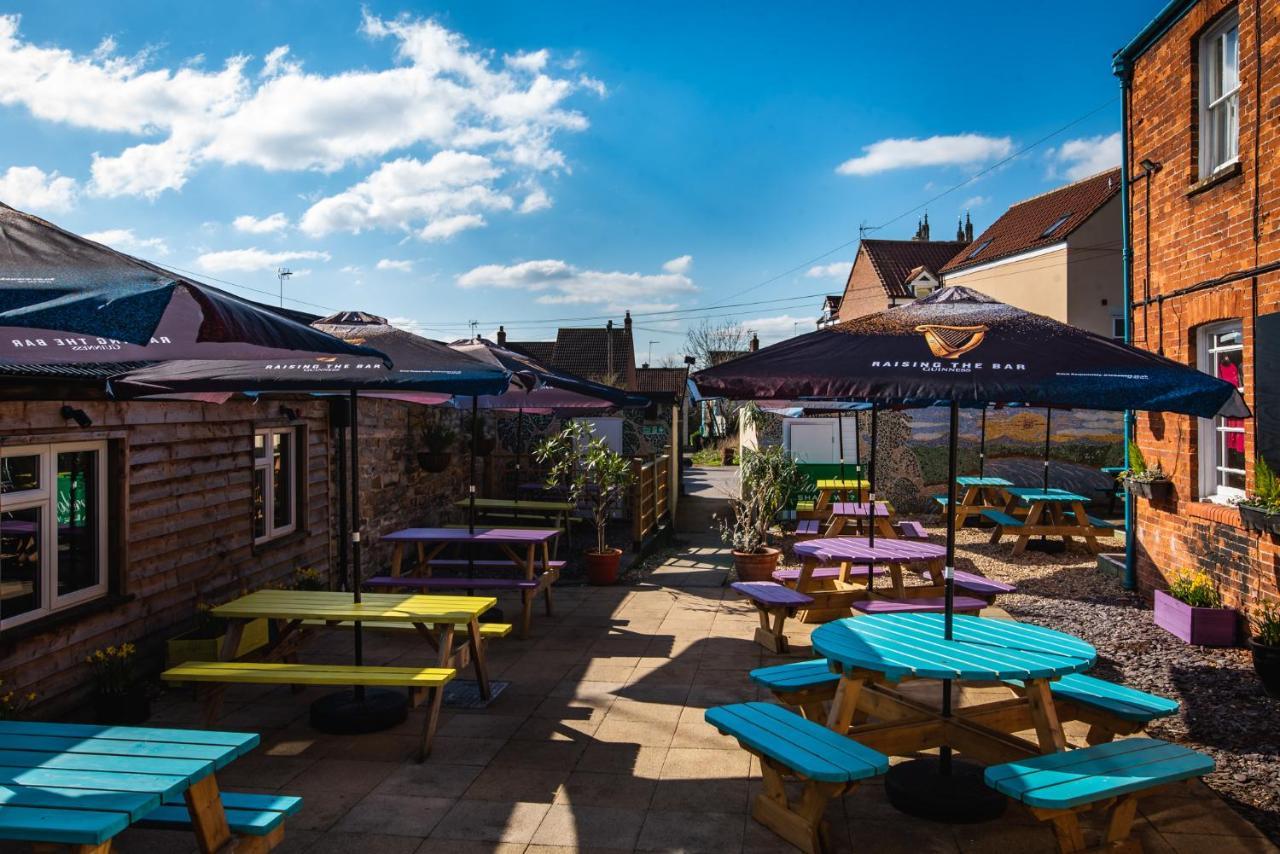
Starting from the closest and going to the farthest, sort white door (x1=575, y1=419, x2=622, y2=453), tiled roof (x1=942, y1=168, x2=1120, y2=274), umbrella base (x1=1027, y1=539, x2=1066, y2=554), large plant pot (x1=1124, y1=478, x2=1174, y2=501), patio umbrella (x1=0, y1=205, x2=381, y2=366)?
patio umbrella (x1=0, y1=205, x2=381, y2=366)
large plant pot (x1=1124, y1=478, x2=1174, y2=501)
umbrella base (x1=1027, y1=539, x2=1066, y2=554)
white door (x1=575, y1=419, x2=622, y2=453)
tiled roof (x1=942, y1=168, x2=1120, y2=274)

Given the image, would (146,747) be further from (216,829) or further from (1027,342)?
(1027,342)

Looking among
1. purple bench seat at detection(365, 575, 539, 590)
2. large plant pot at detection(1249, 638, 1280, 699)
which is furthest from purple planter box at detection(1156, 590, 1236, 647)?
purple bench seat at detection(365, 575, 539, 590)

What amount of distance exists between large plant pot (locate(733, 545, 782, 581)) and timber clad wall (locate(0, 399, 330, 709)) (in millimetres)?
4668

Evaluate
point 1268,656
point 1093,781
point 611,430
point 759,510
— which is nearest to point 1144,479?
point 1268,656

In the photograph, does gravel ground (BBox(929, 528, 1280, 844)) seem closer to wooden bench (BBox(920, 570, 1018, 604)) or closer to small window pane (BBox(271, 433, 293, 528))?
wooden bench (BBox(920, 570, 1018, 604))

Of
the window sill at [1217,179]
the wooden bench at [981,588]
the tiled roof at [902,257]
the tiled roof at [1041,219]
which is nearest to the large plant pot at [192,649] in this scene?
the wooden bench at [981,588]

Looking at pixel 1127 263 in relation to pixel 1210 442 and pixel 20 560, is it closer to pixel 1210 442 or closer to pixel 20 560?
pixel 1210 442

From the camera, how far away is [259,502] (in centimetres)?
814

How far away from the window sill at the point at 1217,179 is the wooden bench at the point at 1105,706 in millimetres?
4685

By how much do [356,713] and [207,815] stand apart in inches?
86.3

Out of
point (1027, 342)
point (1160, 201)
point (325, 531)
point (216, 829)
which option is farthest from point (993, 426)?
point (216, 829)

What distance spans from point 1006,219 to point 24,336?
2971 cm

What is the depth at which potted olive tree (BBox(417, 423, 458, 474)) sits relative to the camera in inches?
475

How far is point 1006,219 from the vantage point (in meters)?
28.7
